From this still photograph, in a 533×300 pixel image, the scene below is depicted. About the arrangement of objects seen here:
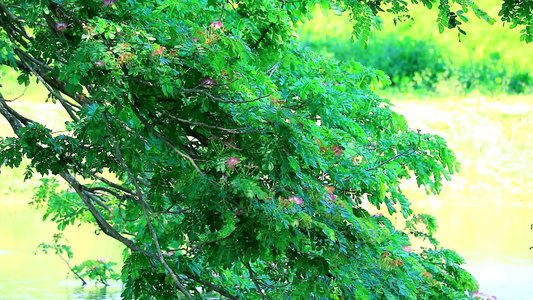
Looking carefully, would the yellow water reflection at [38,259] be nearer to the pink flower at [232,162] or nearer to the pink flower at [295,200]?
the pink flower at [295,200]

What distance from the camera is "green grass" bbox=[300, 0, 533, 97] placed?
21.2 m

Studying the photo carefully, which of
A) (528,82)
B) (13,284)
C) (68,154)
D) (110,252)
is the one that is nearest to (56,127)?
(110,252)

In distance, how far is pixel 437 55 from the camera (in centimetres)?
2244

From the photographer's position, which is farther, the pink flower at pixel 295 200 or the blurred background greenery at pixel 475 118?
the blurred background greenery at pixel 475 118

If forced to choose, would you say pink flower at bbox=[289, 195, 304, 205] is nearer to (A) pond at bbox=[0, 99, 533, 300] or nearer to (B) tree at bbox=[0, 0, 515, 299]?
(B) tree at bbox=[0, 0, 515, 299]

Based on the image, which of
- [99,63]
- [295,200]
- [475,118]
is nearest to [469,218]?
[475,118]

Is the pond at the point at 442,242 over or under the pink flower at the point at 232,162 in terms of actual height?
over

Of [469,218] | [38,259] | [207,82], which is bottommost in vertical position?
[207,82]

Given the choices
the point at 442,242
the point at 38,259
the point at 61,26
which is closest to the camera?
the point at 61,26

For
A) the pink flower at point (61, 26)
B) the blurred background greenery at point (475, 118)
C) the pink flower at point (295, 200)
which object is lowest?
the pink flower at point (295, 200)

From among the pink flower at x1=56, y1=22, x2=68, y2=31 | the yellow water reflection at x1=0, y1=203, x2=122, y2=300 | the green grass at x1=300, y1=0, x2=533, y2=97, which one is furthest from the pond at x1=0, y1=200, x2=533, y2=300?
the green grass at x1=300, y1=0, x2=533, y2=97

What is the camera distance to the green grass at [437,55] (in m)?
21.2

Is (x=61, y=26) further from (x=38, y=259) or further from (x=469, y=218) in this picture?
(x=469, y=218)

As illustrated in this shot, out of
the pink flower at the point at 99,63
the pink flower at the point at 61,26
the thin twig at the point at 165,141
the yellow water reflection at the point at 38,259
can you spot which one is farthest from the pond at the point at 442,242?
the pink flower at the point at 99,63
